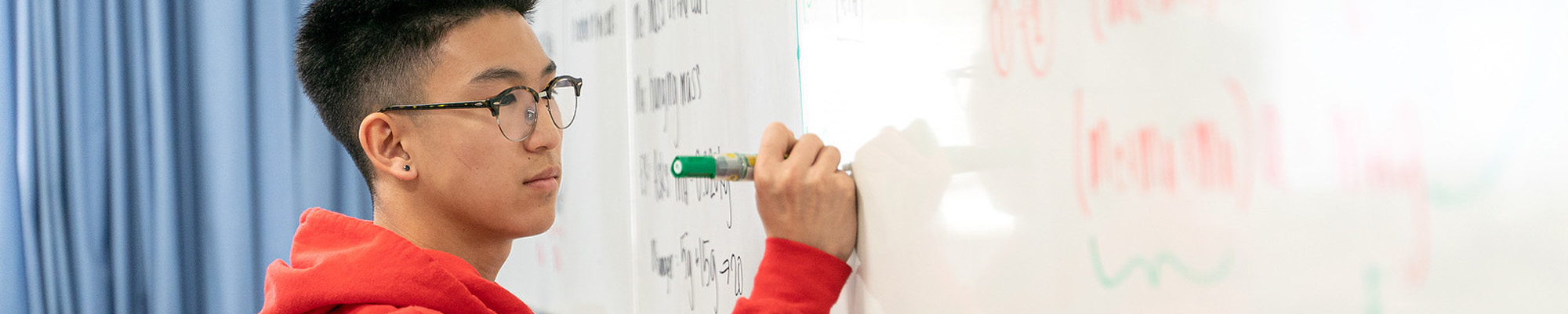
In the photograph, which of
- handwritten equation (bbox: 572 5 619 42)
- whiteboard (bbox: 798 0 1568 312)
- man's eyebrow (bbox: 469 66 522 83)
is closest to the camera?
whiteboard (bbox: 798 0 1568 312)

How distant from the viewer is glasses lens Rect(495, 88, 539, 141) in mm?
785

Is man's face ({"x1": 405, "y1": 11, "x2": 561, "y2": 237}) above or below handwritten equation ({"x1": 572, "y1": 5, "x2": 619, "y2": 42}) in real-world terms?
below

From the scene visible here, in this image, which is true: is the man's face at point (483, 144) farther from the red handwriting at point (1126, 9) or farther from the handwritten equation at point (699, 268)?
the red handwriting at point (1126, 9)

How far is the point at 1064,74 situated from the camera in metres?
0.47

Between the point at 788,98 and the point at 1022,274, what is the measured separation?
1.10 feet

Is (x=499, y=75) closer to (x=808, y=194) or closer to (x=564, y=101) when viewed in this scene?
(x=564, y=101)

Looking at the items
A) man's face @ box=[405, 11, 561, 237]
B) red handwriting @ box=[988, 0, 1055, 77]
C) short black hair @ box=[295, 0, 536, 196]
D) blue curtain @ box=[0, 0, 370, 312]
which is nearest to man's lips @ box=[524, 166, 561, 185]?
man's face @ box=[405, 11, 561, 237]

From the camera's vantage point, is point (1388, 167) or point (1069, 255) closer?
point (1388, 167)

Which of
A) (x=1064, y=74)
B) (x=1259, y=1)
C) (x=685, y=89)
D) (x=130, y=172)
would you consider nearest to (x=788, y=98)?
(x=685, y=89)

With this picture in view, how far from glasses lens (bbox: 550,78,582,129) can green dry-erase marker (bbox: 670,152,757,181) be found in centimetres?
18

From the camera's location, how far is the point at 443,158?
30.9 inches

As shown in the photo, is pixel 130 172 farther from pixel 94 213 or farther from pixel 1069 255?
pixel 1069 255

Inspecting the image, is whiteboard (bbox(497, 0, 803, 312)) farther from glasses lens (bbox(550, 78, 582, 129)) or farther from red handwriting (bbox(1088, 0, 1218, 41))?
red handwriting (bbox(1088, 0, 1218, 41))

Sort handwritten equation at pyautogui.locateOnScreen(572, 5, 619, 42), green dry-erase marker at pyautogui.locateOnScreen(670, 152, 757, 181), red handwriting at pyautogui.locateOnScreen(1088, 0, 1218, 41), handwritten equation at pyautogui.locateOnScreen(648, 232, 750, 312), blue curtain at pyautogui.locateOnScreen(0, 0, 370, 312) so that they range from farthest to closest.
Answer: blue curtain at pyautogui.locateOnScreen(0, 0, 370, 312), handwritten equation at pyautogui.locateOnScreen(572, 5, 619, 42), handwritten equation at pyautogui.locateOnScreen(648, 232, 750, 312), green dry-erase marker at pyautogui.locateOnScreen(670, 152, 757, 181), red handwriting at pyautogui.locateOnScreen(1088, 0, 1218, 41)
